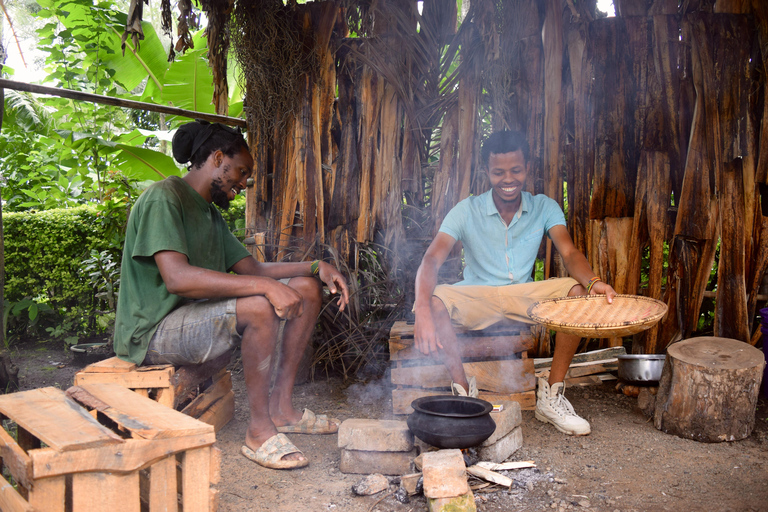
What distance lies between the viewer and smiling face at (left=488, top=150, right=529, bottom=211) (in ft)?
10.6

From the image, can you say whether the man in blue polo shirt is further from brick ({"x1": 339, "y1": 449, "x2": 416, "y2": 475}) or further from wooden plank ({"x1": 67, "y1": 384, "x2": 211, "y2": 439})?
wooden plank ({"x1": 67, "y1": 384, "x2": 211, "y2": 439})

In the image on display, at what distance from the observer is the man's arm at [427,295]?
2867 mm

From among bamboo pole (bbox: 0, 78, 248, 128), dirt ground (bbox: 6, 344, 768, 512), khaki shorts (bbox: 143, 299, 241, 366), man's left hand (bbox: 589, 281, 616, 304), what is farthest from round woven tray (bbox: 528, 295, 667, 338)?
bamboo pole (bbox: 0, 78, 248, 128)

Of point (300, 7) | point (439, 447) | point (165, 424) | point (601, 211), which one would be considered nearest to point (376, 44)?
point (300, 7)

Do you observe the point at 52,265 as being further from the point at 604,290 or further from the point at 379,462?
the point at 604,290

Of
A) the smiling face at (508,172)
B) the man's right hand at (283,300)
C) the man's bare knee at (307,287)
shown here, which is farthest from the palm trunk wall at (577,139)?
the man's right hand at (283,300)

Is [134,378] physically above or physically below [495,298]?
below

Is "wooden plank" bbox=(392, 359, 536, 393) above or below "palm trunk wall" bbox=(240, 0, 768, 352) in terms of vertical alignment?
below

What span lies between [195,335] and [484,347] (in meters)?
1.69

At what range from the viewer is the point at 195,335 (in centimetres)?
253

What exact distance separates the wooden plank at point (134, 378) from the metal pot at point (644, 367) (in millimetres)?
2729

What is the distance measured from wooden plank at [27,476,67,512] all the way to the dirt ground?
0.83 meters

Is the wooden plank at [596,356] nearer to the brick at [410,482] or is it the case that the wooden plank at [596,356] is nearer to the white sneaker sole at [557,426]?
the white sneaker sole at [557,426]

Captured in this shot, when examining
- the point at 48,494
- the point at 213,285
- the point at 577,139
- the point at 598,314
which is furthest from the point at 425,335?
the point at 577,139
